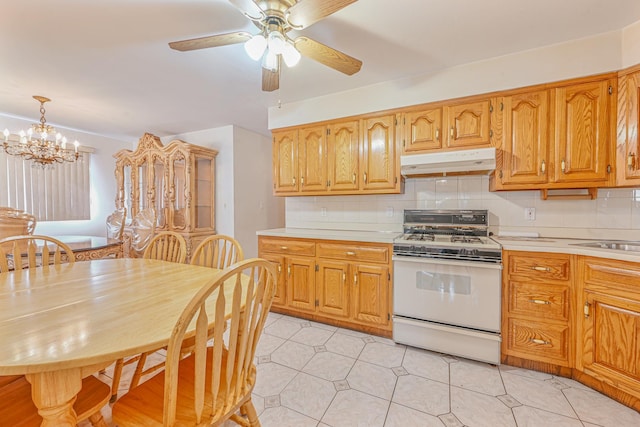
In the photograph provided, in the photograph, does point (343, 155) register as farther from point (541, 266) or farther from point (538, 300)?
point (538, 300)

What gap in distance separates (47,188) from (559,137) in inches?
231

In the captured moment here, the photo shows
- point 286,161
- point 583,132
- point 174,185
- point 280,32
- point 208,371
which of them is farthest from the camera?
point 174,185

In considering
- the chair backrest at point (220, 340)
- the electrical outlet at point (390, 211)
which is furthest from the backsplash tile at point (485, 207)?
the chair backrest at point (220, 340)

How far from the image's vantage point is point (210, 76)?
7.91 feet

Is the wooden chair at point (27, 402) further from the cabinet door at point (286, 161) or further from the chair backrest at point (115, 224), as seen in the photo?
the chair backrest at point (115, 224)

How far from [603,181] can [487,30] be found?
4.30 ft

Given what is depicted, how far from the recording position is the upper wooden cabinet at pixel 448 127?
2.21 m

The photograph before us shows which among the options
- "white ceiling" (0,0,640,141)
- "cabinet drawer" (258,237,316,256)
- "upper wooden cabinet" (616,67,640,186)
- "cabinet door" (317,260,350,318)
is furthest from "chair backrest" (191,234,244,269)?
"upper wooden cabinet" (616,67,640,186)

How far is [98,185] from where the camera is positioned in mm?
4426

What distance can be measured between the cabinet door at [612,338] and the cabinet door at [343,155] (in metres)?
1.87

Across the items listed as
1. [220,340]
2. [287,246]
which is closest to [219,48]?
[287,246]

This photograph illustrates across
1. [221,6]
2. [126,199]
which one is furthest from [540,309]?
[126,199]

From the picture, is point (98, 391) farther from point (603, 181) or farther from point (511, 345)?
point (603, 181)

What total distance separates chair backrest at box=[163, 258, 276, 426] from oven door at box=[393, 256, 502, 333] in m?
1.39
